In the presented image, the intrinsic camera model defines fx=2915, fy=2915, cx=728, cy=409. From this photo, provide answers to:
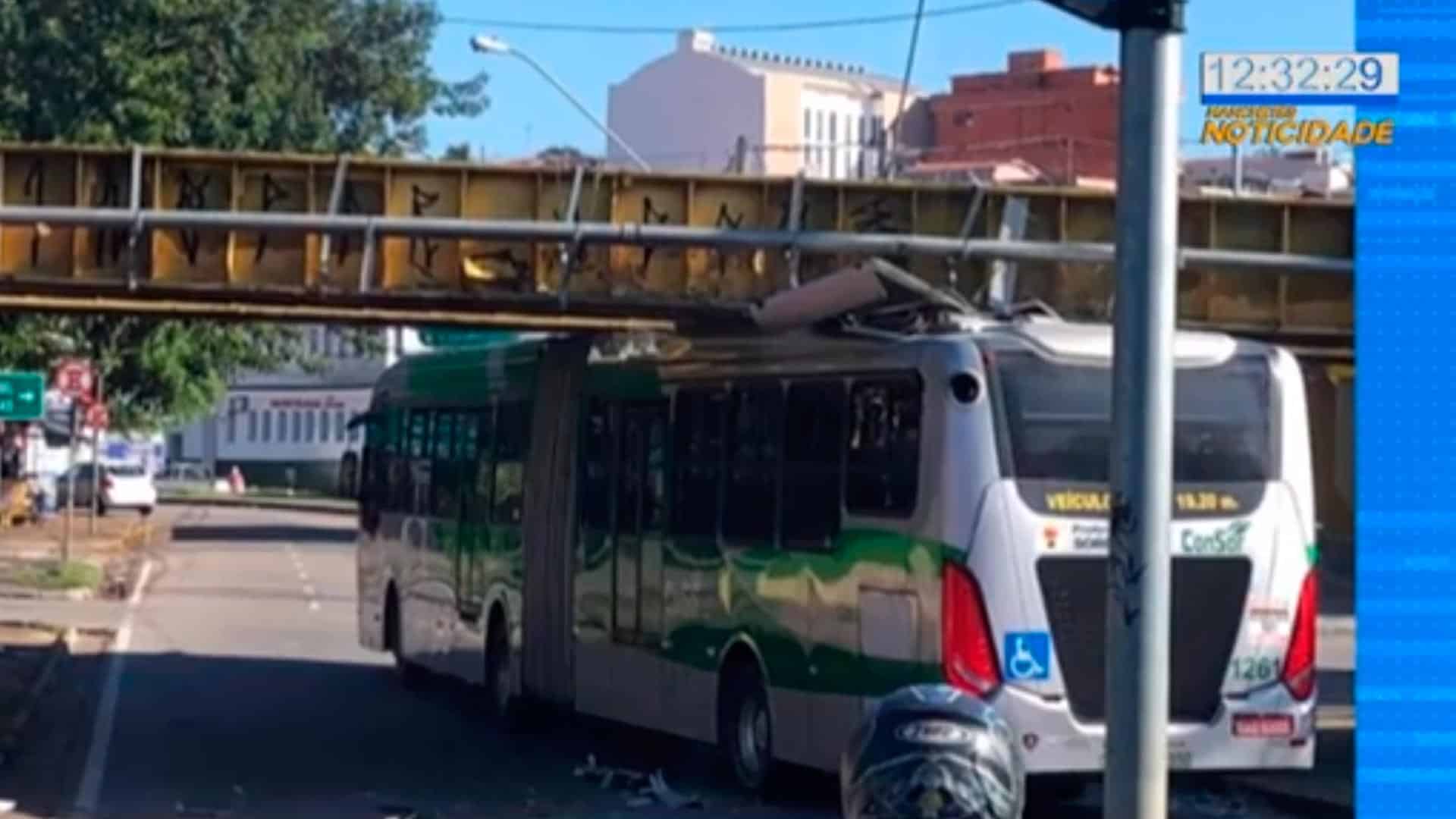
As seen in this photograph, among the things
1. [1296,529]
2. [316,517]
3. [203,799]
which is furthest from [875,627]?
[316,517]

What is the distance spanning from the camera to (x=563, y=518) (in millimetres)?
21609

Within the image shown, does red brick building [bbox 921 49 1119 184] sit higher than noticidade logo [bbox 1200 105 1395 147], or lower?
higher

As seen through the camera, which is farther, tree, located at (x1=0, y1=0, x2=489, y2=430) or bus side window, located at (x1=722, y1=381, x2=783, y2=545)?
tree, located at (x1=0, y1=0, x2=489, y2=430)

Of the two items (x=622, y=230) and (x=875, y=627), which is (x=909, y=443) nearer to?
(x=875, y=627)

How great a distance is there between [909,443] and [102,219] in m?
7.50

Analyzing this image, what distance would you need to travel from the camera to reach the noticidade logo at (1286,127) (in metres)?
10.5

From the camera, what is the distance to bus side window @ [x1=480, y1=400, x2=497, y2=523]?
929 inches

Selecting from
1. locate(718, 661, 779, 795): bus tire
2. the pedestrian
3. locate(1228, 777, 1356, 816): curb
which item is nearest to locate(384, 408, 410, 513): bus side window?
locate(718, 661, 779, 795): bus tire

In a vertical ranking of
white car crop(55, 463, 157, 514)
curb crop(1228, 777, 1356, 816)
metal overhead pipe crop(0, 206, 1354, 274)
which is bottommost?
white car crop(55, 463, 157, 514)

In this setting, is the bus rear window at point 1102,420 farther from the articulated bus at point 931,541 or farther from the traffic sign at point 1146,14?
the traffic sign at point 1146,14

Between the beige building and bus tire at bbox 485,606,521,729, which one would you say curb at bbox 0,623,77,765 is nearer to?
bus tire at bbox 485,606,521,729

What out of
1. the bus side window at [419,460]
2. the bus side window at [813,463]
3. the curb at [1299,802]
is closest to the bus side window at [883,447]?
the bus side window at [813,463]

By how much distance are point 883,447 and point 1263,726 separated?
266 cm

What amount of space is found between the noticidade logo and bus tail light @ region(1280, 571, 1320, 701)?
20.6 ft
